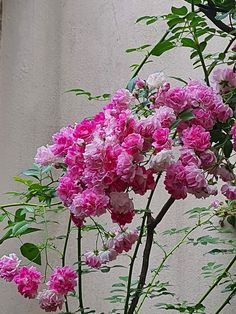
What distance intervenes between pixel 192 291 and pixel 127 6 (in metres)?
0.87

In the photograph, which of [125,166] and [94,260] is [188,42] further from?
[94,260]

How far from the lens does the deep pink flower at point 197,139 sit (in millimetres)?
836

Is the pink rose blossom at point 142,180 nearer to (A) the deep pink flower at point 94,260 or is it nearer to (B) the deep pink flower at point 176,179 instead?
(B) the deep pink flower at point 176,179

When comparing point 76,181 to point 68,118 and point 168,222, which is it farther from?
point 68,118

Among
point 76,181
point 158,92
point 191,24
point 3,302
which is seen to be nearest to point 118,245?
point 76,181

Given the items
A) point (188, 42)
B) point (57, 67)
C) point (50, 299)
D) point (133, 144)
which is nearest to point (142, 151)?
point (133, 144)

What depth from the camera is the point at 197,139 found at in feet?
2.75

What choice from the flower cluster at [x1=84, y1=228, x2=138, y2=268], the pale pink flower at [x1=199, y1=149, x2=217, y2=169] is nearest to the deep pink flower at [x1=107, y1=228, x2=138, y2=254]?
the flower cluster at [x1=84, y1=228, x2=138, y2=268]

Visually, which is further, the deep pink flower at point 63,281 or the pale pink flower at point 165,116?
the deep pink flower at point 63,281

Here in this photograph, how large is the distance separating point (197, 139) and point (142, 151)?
91 mm

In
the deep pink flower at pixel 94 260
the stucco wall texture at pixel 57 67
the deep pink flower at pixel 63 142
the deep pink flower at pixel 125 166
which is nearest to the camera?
the deep pink flower at pixel 125 166

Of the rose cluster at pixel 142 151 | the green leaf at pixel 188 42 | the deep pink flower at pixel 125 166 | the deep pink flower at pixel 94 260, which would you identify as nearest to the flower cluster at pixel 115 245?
the deep pink flower at pixel 94 260

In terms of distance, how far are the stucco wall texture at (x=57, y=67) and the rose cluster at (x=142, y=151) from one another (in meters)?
0.65

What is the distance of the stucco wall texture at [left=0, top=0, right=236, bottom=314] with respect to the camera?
1.62 metres
